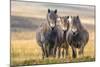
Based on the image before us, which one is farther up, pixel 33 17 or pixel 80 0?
pixel 80 0

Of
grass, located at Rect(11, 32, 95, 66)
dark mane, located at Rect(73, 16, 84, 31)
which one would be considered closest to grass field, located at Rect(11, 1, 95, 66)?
grass, located at Rect(11, 32, 95, 66)

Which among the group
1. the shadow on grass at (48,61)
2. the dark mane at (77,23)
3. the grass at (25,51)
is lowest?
the shadow on grass at (48,61)

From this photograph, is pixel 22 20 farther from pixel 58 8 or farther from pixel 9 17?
pixel 58 8

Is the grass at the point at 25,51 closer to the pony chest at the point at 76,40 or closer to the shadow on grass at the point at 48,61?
the shadow on grass at the point at 48,61

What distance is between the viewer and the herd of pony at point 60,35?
98.3 inches

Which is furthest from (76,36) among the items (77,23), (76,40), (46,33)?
(46,33)

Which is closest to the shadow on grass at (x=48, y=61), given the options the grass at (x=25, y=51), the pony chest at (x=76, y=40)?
the grass at (x=25, y=51)

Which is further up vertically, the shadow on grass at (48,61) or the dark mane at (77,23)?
the dark mane at (77,23)

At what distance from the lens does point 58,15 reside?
2.57 meters

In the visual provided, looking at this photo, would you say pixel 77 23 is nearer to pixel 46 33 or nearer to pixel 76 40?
pixel 76 40
